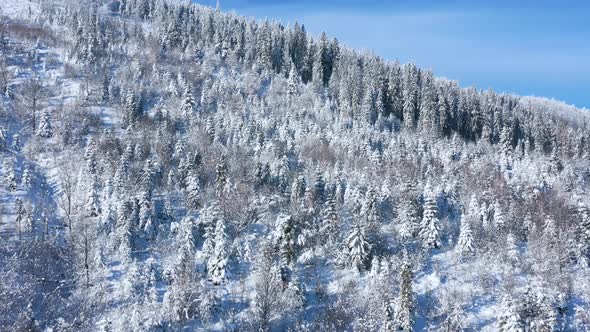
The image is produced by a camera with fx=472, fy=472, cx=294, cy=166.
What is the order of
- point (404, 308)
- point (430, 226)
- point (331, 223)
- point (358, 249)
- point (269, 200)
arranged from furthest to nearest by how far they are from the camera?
point (269, 200) < point (430, 226) < point (331, 223) < point (358, 249) < point (404, 308)

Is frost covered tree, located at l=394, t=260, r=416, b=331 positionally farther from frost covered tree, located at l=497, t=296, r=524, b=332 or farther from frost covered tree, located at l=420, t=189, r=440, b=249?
frost covered tree, located at l=420, t=189, r=440, b=249

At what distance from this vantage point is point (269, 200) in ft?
229

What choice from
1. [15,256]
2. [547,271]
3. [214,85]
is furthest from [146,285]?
[214,85]

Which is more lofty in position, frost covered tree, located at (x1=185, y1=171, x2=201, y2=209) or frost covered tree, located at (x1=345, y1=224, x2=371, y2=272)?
frost covered tree, located at (x1=185, y1=171, x2=201, y2=209)

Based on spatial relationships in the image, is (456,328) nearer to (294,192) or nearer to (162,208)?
(294,192)

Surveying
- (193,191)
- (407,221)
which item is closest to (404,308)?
(407,221)

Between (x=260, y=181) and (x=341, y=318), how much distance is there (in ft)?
101

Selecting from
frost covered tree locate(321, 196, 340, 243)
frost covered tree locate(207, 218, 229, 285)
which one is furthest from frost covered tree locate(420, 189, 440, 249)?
frost covered tree locate(207, 218, 229, 285)

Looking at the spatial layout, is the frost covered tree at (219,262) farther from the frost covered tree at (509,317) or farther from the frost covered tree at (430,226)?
the frost covered tree at (509,317)

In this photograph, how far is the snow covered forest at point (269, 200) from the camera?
51.1m

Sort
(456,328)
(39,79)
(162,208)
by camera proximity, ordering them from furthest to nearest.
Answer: (39,79)
(162,208)
(456,328)

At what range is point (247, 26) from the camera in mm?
148000

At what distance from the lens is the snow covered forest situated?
51.1 m

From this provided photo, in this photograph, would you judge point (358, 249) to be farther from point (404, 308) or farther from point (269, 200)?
point (269, 200)
